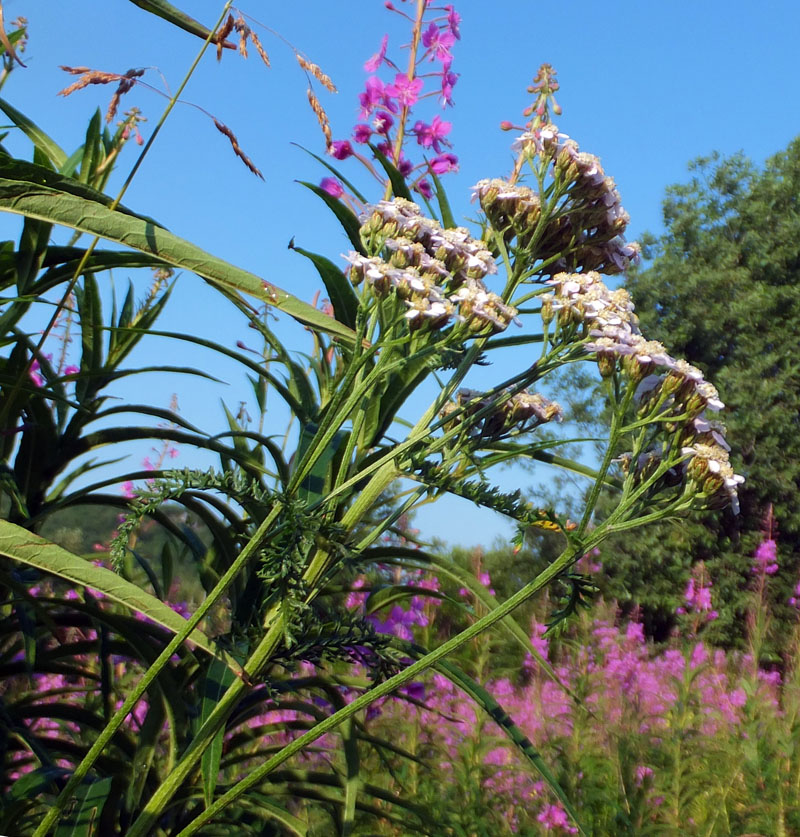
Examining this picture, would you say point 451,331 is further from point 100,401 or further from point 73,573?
point 100,401

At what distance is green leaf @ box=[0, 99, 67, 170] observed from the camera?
1568mm

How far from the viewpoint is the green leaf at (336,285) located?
1.44 m

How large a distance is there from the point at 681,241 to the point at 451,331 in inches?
501

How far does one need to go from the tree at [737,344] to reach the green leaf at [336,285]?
9097 mm

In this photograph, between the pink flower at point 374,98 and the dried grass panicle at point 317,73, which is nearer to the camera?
the dried grass panicle at point 317,73

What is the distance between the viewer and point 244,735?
5.20ft

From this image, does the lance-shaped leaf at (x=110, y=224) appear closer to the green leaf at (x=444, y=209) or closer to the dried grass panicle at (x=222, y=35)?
the dried grass panicle at (x=222, y=35)

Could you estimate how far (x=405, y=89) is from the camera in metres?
2.04

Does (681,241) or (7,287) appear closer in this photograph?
(7,287)

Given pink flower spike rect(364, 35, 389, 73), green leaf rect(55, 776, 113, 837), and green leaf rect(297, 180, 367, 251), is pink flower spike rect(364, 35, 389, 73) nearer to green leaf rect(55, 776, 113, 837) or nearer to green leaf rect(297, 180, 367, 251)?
green leaf rect(297, 180, 367, 251)

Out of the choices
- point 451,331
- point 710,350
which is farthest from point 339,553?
point 710,350

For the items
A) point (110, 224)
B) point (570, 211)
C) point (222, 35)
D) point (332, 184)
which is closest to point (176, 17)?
point (222, 35)

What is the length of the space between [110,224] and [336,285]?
47 cm

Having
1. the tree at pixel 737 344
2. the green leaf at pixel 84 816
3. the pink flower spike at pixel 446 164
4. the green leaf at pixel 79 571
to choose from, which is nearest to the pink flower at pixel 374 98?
the pink flower spike at pixel 446 164
